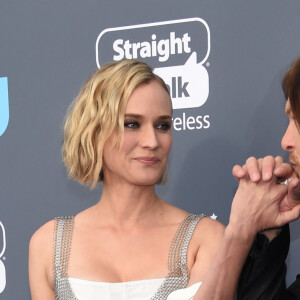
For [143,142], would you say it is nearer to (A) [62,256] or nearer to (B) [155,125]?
(B) [155,125]

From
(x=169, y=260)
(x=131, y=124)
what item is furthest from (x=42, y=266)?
(x=131, y=124)

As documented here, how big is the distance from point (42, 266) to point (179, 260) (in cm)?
40

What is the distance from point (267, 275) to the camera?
1.72m

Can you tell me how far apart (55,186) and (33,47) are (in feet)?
1.62

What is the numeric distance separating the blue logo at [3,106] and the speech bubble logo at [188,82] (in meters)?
0.60

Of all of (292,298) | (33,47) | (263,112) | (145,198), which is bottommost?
(292,298)

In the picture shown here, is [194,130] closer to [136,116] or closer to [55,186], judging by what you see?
[136,116]

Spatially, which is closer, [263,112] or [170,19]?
[263,112]

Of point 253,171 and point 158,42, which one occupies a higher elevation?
point 158,42

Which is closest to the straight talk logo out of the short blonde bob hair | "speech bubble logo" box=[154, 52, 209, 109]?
"speech bubble logo" box=[154, 52, 209, 109]

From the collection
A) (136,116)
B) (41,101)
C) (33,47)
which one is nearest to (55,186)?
(41,101)

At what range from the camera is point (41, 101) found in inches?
105

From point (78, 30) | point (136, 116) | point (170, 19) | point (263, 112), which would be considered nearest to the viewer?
point (136, 116)

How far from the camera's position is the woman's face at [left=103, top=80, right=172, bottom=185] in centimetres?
203
